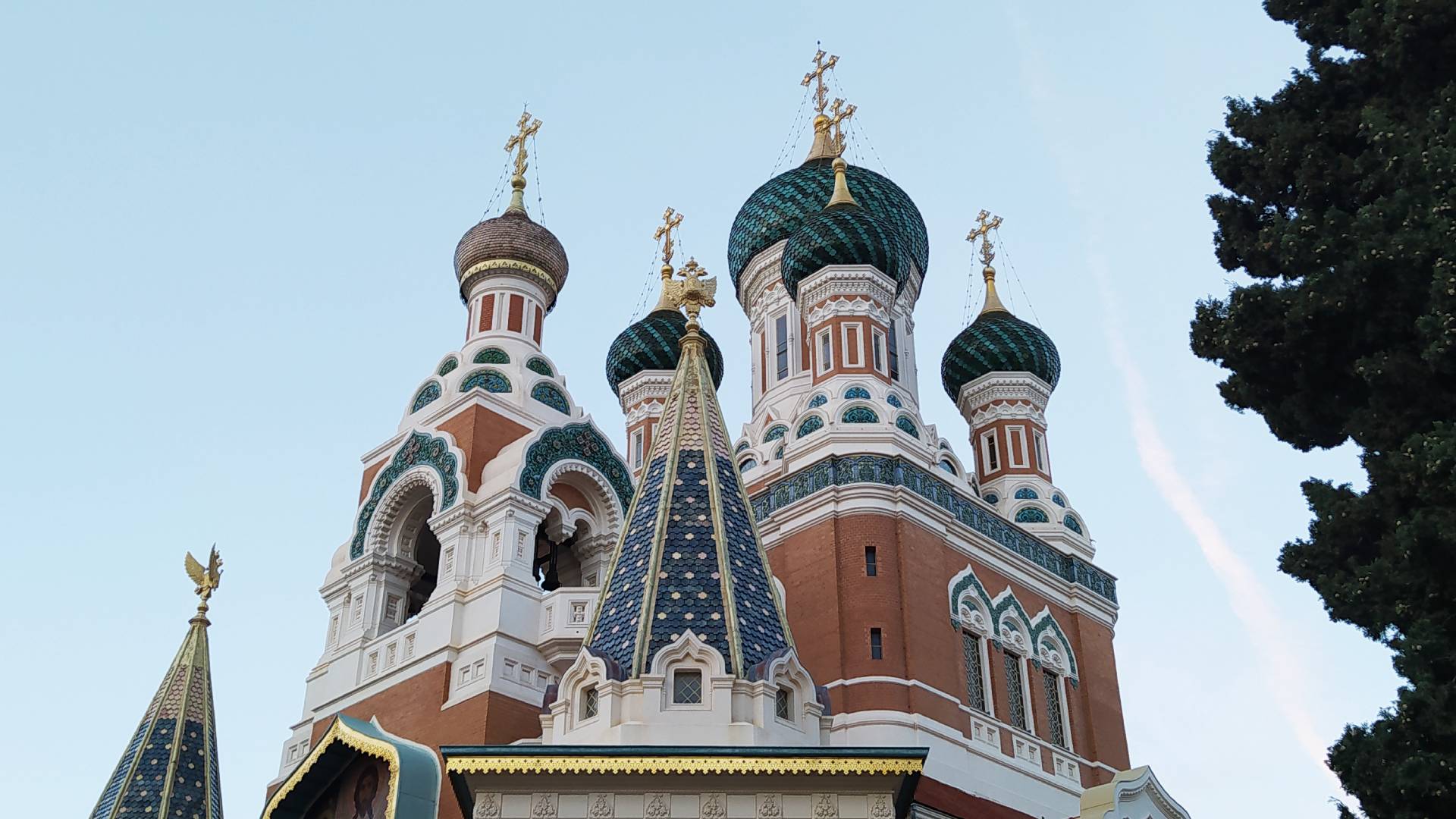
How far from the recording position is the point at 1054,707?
793 inches

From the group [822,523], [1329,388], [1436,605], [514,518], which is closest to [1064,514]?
[822,523]

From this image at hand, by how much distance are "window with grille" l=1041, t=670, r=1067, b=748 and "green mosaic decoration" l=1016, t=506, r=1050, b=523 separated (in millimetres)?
2410

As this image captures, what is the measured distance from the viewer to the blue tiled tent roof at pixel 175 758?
16.0 meters

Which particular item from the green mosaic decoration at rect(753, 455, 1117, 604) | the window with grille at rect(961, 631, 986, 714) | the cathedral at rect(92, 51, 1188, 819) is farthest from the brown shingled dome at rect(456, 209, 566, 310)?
the window with grille at rect(961, 631, 986, 714)

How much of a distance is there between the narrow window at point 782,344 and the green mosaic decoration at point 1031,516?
3.82m

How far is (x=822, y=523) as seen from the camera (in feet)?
62.9

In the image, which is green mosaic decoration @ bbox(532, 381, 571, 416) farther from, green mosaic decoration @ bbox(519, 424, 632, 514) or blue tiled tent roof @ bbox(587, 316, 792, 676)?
blue tiled tent roof @ bbox(587, 316, 792, 676)

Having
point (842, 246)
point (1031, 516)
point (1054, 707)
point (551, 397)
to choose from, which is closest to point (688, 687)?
point (551, 397)

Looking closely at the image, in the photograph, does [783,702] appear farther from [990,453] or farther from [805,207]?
[805,207]

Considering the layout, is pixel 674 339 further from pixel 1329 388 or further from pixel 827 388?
pixel 1329 388

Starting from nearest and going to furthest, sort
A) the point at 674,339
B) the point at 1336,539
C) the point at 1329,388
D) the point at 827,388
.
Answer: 1. the point at 1336,539
2. the point at 1329,388
3. the point at 827,388
4. the point at 674,339

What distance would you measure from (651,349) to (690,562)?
48.6 feet

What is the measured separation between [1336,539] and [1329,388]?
3.87 ft

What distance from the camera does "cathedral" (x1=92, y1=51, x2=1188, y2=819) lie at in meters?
10.1
